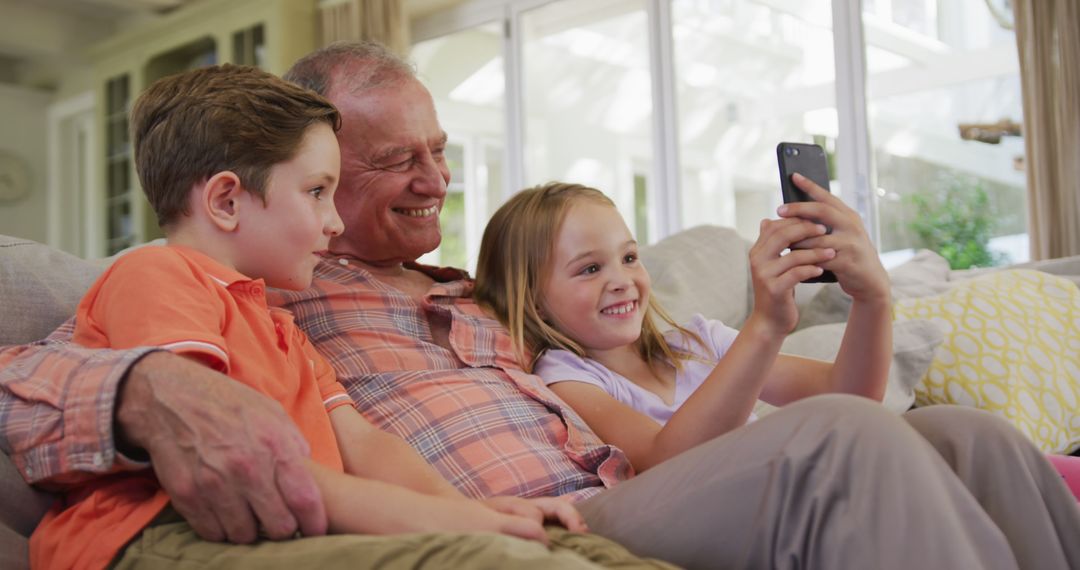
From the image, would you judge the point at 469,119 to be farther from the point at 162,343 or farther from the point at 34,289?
the point at 162,343

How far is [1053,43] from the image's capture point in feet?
12.8

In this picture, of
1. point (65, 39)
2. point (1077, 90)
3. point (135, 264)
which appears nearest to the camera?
point (135, 264)

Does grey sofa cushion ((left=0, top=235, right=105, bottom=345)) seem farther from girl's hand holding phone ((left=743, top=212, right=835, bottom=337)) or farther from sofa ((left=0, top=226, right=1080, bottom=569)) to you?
girl's hand holding phone ((left=743, top=212, right=835, bottom=337))

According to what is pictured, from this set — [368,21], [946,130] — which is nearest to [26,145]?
[368,21]

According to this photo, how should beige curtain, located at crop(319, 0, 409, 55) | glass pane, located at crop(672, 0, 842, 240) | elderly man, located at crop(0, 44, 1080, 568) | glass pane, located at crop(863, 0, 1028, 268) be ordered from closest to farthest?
elderly man, located at crop(0, 44, 1080, 568), glass pane, located at crop(863, 0, 1028, 268), glass pane, located at crop(672, 0, 842, 240), beige curtain, located at crop(319, 0, 409, 55)

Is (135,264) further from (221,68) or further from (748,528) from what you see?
(748,528)

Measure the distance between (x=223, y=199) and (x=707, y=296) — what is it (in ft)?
3.95

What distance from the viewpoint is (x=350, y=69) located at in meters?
1.65

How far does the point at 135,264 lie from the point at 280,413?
0.25 metres

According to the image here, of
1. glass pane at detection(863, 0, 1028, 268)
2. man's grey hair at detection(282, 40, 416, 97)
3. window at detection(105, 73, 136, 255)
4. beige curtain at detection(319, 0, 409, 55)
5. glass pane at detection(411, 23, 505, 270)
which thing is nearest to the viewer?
man's grey hair at detection(282, 40, 416, 97)

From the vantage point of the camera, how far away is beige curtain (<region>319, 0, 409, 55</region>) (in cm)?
596

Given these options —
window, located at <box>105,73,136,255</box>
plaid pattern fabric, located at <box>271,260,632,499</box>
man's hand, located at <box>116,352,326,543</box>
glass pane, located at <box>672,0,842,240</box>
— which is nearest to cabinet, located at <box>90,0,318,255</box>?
window, located at <box>105,73,136,255</box>

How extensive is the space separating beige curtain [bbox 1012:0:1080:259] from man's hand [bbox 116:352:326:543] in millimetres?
3687

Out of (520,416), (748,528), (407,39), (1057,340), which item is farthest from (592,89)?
(748,528)
